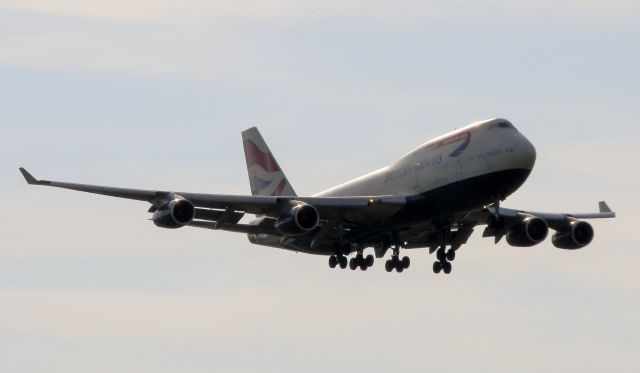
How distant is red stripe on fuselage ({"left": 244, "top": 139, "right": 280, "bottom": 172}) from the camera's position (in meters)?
101

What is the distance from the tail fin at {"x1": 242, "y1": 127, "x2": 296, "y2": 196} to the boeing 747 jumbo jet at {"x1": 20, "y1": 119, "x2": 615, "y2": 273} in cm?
494

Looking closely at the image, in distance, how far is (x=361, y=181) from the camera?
299 ft

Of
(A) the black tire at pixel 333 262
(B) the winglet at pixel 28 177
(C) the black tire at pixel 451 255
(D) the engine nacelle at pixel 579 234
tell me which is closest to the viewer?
(B) the winglet at pixel 28 177

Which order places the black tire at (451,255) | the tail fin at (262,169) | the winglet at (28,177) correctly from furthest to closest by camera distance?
the tail fin at (262,169)
the black tire at (451,255)
the winglet at (28,177)

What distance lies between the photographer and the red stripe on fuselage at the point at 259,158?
101250 millimetres

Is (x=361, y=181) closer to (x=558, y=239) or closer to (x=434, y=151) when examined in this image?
(x=434, y=151)

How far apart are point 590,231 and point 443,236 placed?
9.94 meters

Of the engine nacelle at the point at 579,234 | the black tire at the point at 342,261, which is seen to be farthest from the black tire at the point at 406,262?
the engine nacelle at the point at 579,234

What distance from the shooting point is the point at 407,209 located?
85.9 meters

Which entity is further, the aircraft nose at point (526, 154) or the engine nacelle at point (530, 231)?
the engine nacelle at point (530, 231)

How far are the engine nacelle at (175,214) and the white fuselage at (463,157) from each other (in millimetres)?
10470

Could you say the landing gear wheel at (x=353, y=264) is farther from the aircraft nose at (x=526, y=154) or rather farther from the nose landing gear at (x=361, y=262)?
the aircraft nose at (x=526, y=154)

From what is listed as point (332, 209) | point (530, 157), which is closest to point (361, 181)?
point (332, 209)

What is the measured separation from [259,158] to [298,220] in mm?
17599
